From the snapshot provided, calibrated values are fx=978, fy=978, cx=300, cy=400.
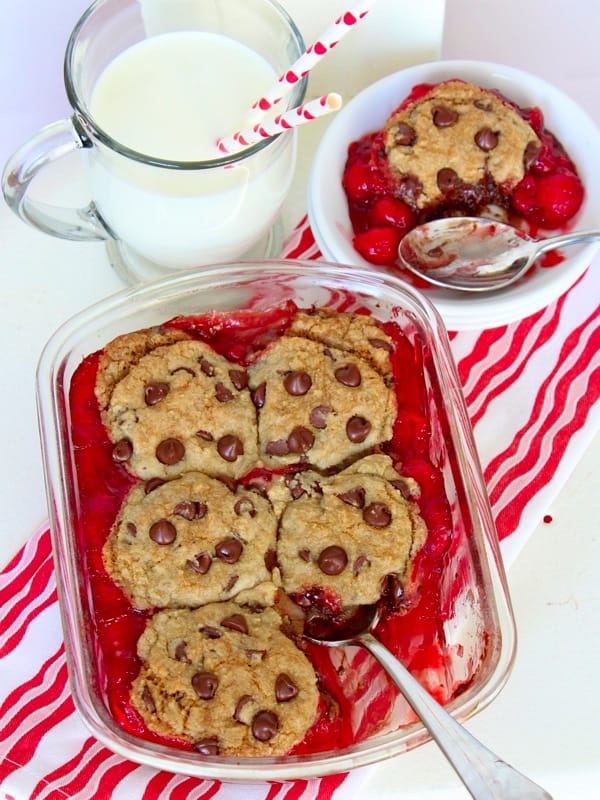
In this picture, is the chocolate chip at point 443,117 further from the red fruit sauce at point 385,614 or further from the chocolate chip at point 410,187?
the red fruit sauce at point 385,614

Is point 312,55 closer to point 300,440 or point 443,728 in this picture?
point 300,440

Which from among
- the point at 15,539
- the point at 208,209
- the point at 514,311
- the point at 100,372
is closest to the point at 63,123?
the point at 208,209

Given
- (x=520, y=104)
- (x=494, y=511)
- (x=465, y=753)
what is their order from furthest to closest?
(x=520, y=104), (x=494, y=511), (x=465, y=753)

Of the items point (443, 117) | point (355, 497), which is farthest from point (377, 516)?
point (443, 117)

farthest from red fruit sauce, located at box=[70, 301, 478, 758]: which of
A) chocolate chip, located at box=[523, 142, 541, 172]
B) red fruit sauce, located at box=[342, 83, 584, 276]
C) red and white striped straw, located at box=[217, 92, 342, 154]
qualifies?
chocolate chip, located at box=[523, 142, 541, 172]

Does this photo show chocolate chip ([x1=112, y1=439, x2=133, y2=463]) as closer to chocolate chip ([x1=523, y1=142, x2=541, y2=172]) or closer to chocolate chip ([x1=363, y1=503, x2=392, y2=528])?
chocolate chip ([x1=363, y1=503, x2=392, y2=528])

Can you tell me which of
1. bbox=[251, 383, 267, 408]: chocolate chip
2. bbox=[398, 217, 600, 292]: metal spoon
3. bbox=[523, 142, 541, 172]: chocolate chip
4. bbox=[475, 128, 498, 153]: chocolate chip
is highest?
bbox=[475, 128, 498, 153]: chocolate chip

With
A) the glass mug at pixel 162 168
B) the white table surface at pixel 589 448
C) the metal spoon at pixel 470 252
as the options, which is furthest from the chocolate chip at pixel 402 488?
the glass mug at pixel 162 168
